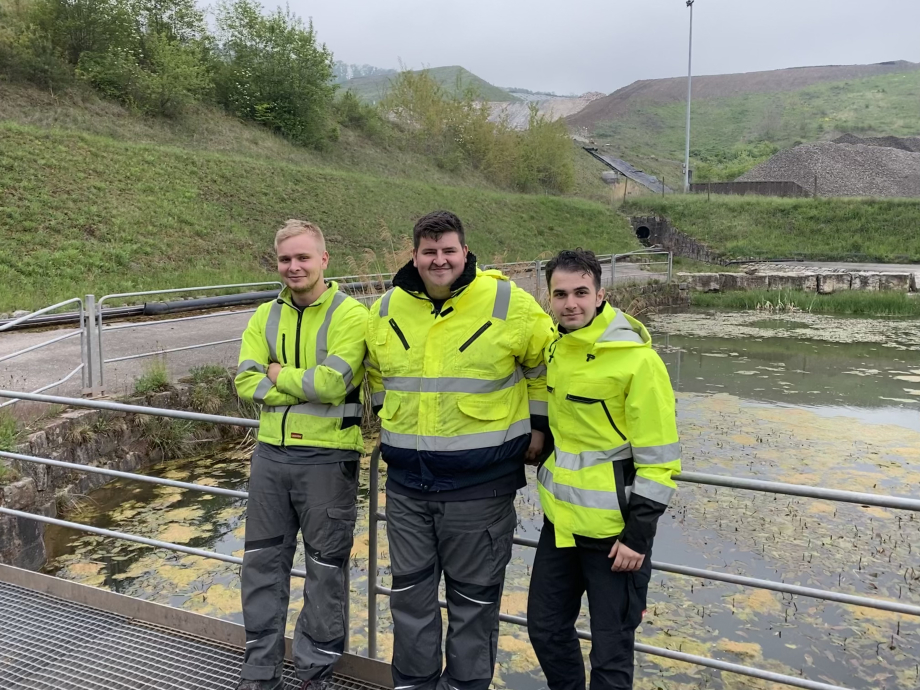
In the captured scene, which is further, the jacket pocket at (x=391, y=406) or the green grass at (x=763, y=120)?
the green grass at (x=763, y=120)

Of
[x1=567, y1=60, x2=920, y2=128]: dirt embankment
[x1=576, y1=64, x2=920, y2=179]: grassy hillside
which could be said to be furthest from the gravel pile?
[x1=567, y1=60, x2=920, y2=128]: dirt embankment

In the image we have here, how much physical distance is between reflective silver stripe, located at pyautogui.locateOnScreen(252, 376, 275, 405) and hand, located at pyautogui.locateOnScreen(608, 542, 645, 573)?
131 cm

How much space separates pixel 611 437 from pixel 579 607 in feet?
2.02

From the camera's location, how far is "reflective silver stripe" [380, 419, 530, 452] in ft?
7.84

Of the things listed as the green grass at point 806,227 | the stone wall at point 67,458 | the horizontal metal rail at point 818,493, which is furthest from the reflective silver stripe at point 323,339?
the green grass at point 806,227

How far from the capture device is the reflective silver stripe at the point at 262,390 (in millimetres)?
2631

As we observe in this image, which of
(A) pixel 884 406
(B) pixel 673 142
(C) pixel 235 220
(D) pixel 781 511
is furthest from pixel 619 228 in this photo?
(B) pixel 673 142

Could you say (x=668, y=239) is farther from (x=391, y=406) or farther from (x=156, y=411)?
(x=391, y=406)

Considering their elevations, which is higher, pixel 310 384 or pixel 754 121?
pixel 754 121

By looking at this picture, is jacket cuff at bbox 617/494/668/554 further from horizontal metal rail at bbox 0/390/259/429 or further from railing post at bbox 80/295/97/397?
railing post at bbox 80/295/97/397

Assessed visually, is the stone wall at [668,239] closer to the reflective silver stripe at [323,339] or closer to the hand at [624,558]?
the reflective silver stripe at [323,339]

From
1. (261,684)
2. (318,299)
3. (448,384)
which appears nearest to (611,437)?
(448,384)

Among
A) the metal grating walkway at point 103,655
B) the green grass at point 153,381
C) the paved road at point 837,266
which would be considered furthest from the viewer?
the paved road at point 837,266

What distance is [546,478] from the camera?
2.42 meters
